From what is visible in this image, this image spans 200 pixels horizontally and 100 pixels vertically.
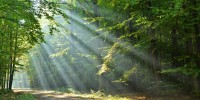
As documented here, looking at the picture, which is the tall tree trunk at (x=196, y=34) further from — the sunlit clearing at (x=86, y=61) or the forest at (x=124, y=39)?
the sunlit clearing at (x=86, y=61)

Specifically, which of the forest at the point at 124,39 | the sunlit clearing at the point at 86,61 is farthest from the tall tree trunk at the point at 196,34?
the sunlit clearing at the point at 86,61

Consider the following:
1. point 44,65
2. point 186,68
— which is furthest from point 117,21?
point 44,65

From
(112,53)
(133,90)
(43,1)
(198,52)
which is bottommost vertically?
→ (133,90)

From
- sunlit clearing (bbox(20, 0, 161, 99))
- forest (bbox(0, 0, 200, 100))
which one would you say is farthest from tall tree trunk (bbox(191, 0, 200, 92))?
sunlit clearing (bbox(20, 0, 161, 99))

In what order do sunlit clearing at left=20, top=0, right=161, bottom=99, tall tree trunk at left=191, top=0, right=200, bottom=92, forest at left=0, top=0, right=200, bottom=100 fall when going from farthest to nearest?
sunlit clearing at left=20, top=0, right=161, bottom=99 < tall tree trunk at left=191, top=0, right=200, bottom=92 < forest at left=0, top=0, right=200, bottom=100

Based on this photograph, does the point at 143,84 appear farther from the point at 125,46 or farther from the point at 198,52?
the point at 198,52

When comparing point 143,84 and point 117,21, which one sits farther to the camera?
point 143,84

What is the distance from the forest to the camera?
486 inches

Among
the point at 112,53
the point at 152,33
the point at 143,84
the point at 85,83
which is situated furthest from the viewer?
the point at 85,83

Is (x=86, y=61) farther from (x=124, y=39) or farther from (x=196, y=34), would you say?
(x=196, y=34)

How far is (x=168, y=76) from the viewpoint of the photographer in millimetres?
19500

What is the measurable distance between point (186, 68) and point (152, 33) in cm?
528

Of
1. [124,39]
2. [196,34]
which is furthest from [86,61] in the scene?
[196,34]

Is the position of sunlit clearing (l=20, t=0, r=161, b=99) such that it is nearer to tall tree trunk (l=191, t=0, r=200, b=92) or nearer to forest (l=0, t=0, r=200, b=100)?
forest (l=0, t=0, r=200, b=100)
